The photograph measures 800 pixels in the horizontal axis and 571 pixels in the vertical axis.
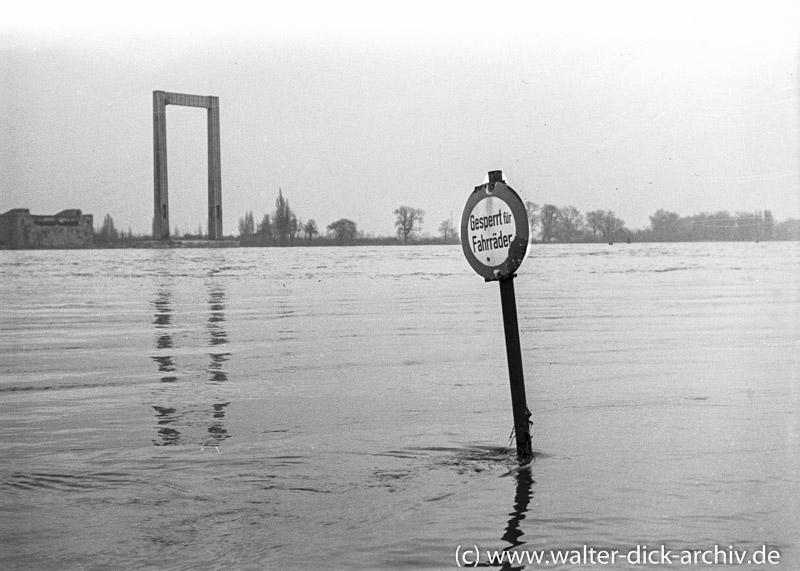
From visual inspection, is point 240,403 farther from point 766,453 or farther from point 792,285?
point 792,285

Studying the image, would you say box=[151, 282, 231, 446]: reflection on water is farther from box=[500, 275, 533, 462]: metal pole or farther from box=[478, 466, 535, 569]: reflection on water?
box=[478, 466, 535, 569]: reflection on water

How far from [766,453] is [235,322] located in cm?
1117

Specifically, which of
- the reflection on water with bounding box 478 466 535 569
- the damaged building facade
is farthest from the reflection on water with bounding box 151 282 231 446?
the damaged building facade

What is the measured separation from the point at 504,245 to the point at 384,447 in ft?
4.71

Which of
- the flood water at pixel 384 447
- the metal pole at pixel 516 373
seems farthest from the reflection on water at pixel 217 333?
the metal pole at pixel 516 373

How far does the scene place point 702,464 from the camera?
5.23 meters

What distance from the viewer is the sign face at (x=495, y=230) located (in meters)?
5.02

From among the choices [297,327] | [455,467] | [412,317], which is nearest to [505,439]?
[455,467]

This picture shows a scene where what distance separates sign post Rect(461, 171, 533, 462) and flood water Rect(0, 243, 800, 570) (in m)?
0.34

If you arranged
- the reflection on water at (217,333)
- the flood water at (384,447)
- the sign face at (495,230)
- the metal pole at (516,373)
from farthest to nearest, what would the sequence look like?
the reflection on water at (217,333), the metal pole at (516,373), the sign face at (495,230), the flood water at (384,447)

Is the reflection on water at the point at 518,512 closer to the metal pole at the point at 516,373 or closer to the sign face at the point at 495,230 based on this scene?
the metal pole at the point at 516,373

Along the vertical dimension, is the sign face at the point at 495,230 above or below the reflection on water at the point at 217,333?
above

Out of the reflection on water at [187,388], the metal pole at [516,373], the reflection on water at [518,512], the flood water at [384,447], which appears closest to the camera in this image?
the reflection on water at [518,512]

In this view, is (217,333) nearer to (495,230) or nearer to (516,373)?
(516,373)
